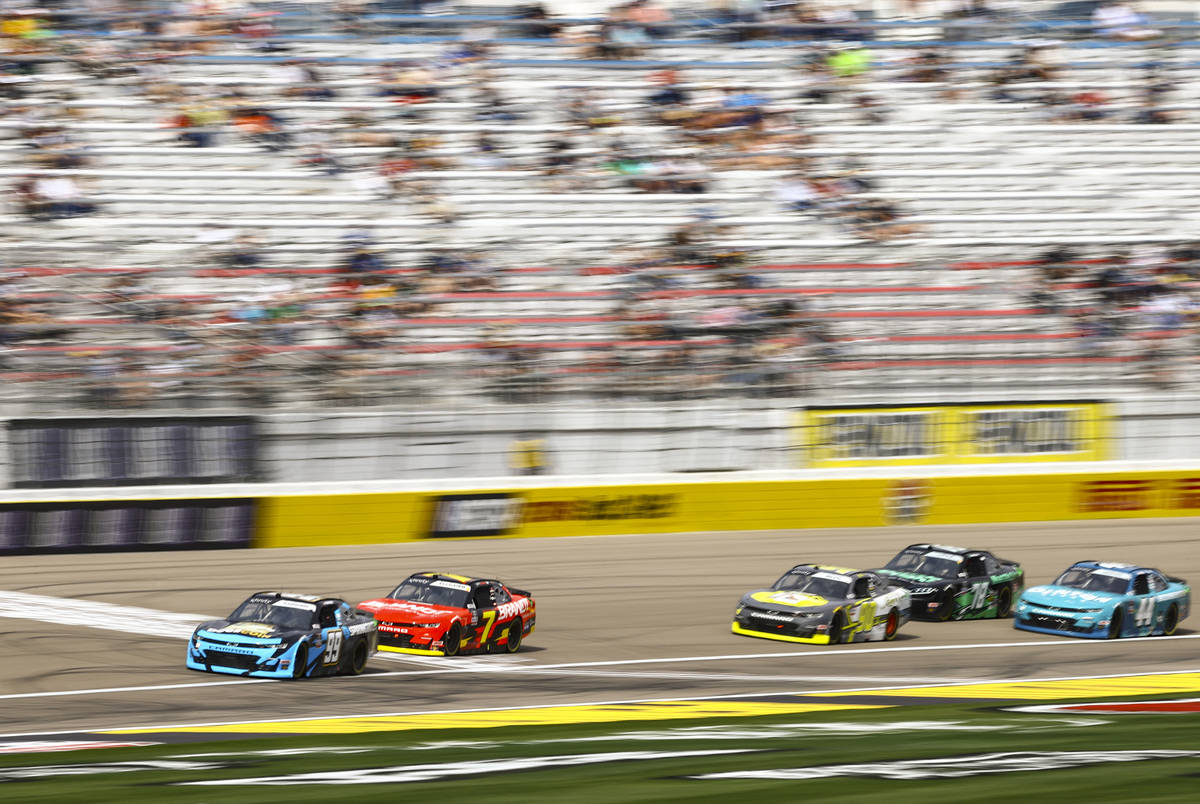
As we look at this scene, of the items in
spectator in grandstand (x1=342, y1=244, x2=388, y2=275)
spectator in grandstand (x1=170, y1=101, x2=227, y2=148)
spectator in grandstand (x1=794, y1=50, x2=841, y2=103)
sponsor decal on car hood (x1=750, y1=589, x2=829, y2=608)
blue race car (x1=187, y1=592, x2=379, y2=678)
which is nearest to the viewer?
blue race car (x1=187, y1=592, x2=379, y2=678)

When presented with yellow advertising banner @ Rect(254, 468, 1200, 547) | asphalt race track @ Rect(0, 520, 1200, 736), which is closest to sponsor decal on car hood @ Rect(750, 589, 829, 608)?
asphalt race track @ Rect(0, 520, 1200, 736)

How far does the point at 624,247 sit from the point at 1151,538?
870cm

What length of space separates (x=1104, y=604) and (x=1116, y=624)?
0.27 m

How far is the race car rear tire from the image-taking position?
1723 cm

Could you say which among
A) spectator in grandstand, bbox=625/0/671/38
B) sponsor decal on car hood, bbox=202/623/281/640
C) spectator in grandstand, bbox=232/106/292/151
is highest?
spectator in grandstand, bbox=625/0/671/38

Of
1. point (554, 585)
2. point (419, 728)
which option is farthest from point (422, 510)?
point (419, 728)

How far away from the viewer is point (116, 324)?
2041 cm

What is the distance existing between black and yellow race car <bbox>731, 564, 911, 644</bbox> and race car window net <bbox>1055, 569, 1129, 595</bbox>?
215cm

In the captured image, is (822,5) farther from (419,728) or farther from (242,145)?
(419,728)

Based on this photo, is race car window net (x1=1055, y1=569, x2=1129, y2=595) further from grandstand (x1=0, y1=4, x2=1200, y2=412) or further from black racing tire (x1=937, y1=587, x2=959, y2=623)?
grandstand (x1=0, y1=4, x2=1200, y2=412)

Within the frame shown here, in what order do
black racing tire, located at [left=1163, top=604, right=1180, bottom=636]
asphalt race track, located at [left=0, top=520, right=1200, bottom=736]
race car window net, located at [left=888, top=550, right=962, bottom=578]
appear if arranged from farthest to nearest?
race car window net, located at [left=888, top=550, right=962, bottom=578]
black racing tire, located at [left=1163, top=604, right=1180, bottom=636]
asphalt race track, located at [left=0, top=520, right=1200, bottom=736]

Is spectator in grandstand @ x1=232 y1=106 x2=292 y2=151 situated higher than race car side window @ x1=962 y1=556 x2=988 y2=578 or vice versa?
spectator in grandstand @ x1=232 y1=106 x2=292 y2=151

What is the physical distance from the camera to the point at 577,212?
2488 cm

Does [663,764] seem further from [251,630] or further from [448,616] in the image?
[448,616]
